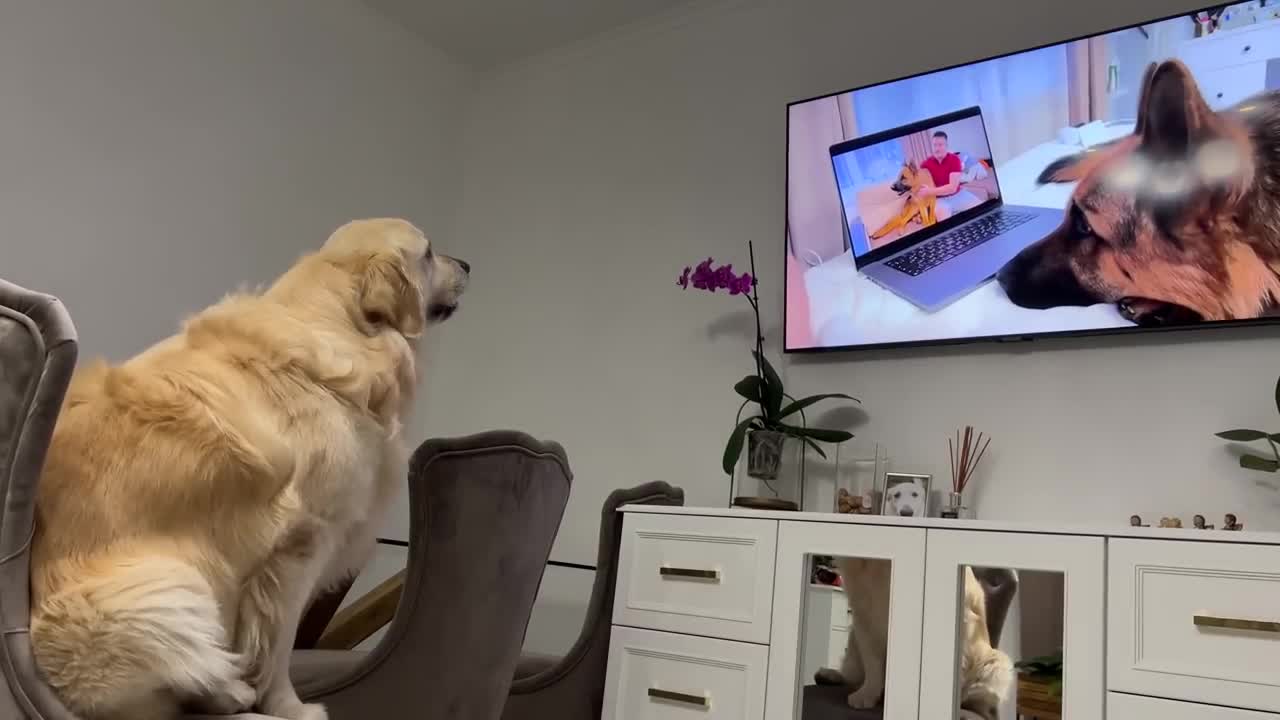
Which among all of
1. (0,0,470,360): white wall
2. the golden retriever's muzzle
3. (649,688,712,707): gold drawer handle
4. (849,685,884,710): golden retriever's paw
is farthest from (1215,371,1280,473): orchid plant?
(0,0,470,360): white wall

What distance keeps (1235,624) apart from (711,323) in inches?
68.0

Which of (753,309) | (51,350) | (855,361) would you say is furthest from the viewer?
(753,309)

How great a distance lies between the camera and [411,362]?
1.49 metres

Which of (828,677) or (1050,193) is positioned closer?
(828,677)

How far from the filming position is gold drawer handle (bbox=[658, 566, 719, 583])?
2.05 m

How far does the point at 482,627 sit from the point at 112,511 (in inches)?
24.7

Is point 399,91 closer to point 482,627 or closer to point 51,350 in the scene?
point 482,627

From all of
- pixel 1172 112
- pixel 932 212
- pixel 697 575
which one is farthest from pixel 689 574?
pixel 1172 112

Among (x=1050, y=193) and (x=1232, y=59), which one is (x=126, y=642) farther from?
(x=1232, y=59)

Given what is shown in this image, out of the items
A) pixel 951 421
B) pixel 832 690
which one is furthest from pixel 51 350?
pixel 951 421

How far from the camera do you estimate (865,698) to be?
1810mm

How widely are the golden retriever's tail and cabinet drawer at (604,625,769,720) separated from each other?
1193mm

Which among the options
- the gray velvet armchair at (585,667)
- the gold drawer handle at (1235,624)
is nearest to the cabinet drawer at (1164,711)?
the gold drawer handle at (1235,624)

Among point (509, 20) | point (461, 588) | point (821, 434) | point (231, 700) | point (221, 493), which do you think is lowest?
point (231, 700)
